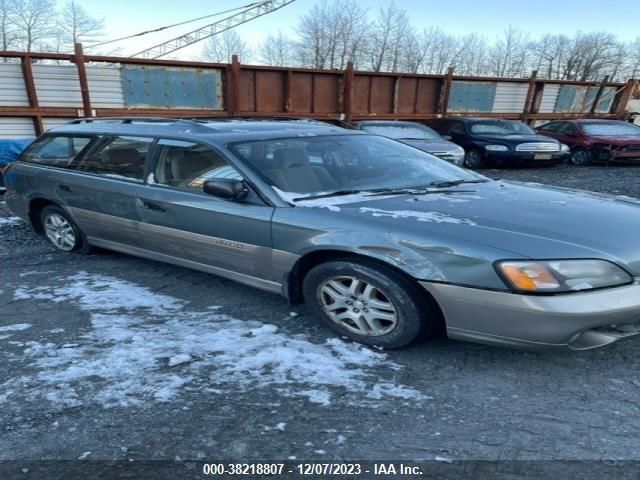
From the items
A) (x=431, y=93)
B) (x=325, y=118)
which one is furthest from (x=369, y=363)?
(x=431, y=93)

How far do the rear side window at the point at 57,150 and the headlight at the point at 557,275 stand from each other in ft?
11.8

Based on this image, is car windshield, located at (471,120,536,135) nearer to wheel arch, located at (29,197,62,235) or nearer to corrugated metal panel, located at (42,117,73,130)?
corrugated metal panel, located at (42,117,73,130)

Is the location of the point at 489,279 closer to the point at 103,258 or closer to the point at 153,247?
the point at 153,247

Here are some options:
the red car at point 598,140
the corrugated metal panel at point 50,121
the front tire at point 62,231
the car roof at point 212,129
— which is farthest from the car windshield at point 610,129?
the front tire at point 62,231

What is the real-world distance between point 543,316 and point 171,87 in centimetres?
983

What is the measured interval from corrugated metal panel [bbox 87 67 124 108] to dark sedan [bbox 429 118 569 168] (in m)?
7.95

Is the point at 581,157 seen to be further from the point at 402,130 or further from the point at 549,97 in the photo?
the point at 402,130

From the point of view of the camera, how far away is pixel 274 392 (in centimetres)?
240

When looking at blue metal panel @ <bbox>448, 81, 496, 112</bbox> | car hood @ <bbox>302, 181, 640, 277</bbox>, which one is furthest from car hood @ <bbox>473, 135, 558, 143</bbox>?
car hood @ <bbox>302, 181, 640, 277</bbox>

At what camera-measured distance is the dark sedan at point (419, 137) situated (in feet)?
31.4

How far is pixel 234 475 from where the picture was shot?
1.88 m

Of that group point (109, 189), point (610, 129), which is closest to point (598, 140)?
point (610, 129)

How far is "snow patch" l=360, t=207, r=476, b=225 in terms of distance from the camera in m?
2.62

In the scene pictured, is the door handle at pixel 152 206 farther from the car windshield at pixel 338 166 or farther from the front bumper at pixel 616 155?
the front bumper at pixel 616 155
